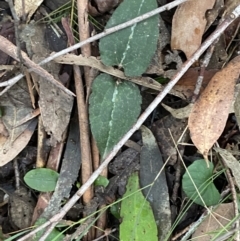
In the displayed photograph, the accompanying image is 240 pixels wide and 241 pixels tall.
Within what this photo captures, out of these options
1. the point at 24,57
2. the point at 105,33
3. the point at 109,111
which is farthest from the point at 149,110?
the point at 24,57

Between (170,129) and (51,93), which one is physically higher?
Answer: (51,93)

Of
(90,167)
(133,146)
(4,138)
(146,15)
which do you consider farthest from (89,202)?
(146,15)

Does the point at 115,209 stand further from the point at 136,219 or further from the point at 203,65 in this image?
the point at 203,65

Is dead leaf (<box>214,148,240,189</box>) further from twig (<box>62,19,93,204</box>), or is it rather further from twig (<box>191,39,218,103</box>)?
twig (<box>62,19,93,204</box>)

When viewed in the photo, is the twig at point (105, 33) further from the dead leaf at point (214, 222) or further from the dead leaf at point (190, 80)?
the dead leaf at point (214, 222)

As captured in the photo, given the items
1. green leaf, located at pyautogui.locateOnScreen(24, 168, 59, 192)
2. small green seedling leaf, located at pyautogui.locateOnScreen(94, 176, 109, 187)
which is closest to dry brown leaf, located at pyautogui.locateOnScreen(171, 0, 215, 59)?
small green seedling leaf, located at pyautogui.locateOnScreen(94, 176, 109, 187)

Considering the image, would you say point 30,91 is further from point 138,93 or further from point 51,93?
point 138,93
